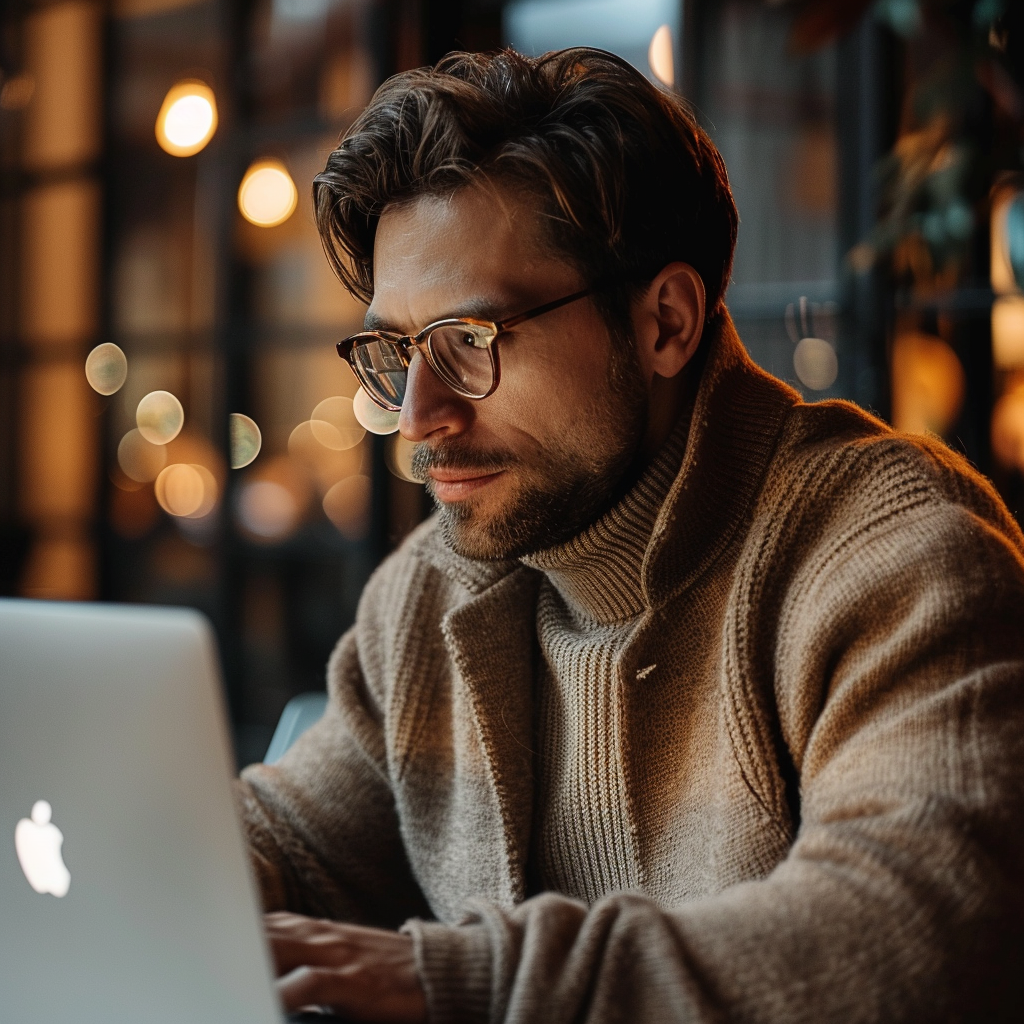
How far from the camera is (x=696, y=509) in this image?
117cm

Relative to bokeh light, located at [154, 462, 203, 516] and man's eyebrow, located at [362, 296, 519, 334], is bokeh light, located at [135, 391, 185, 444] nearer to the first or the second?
bokeh light, located at [154, 462, 203, 516]

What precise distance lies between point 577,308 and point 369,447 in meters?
2.38

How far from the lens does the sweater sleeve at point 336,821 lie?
1363mm

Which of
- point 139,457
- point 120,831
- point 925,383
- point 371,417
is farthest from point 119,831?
point 139,457

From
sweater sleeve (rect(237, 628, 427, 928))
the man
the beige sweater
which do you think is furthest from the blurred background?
sweater sleeve (rect(237, 628, 427, 928))

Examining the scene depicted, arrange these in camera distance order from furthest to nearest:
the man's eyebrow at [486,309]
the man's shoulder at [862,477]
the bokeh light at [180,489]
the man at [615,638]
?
the bokeh light at [180,489] < the man's eyebrow at [486,309] < the man's shoulder at [862,477] < the man at [615,638]

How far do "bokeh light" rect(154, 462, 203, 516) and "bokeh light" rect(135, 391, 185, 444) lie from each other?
0.12 meters

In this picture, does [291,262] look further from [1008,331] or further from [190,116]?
[1008,331]

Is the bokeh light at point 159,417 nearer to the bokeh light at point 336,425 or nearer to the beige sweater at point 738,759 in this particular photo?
the bokeh light at point 336,425

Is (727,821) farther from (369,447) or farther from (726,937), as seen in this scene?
(369,447)

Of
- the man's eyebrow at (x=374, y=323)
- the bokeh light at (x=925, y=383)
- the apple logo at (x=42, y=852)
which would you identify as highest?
the man's eyebrow at (x=374, y=323)

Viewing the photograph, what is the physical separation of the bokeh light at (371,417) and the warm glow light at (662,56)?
1.15m

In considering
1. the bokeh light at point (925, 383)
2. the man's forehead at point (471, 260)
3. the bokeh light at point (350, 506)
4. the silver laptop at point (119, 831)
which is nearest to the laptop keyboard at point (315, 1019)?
the silver laptop at point (119, 831)

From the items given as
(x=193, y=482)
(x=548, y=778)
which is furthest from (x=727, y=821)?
(x=193, y=482)
